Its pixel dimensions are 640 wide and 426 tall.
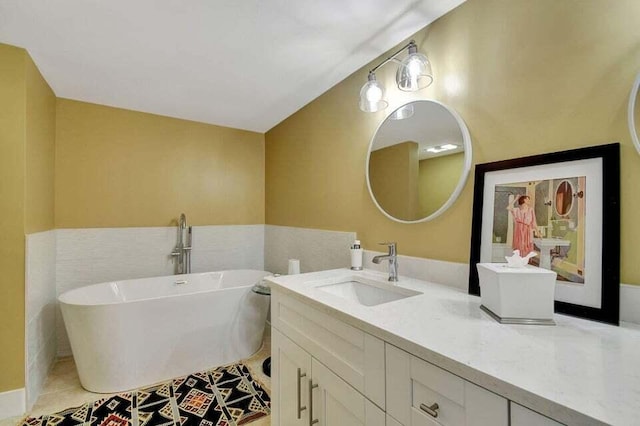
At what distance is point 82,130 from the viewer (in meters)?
2.67

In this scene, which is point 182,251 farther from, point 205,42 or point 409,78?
point 409,78

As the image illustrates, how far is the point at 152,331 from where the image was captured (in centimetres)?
215

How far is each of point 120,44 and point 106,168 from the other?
4.57 ft

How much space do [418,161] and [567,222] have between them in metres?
0.74

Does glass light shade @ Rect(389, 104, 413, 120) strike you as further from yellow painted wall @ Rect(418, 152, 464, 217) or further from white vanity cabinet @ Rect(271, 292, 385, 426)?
white vanity cabinet @ Rect(271, 292, 385, 426)

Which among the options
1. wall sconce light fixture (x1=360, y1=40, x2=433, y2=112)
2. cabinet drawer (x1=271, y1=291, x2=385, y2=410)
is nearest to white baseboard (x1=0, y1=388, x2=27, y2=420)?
cabinet drawer (x1=271, y1=291, x2=385, y2=410)

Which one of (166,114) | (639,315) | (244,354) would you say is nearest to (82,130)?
(166,114)

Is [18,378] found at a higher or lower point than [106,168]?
lower

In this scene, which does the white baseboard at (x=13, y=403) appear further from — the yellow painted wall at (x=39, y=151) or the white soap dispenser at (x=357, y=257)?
the white soap dispenser at (x=357, y=257)

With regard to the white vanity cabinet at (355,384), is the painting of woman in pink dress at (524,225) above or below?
A: above

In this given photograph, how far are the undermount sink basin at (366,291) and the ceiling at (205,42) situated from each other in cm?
131

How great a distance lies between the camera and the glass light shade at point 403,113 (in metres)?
1.67

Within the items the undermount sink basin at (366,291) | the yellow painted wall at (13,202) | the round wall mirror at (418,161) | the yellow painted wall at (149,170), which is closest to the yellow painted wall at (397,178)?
the round wall mirror at (418,161)

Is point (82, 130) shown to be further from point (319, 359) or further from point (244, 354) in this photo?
point (319, 359)
